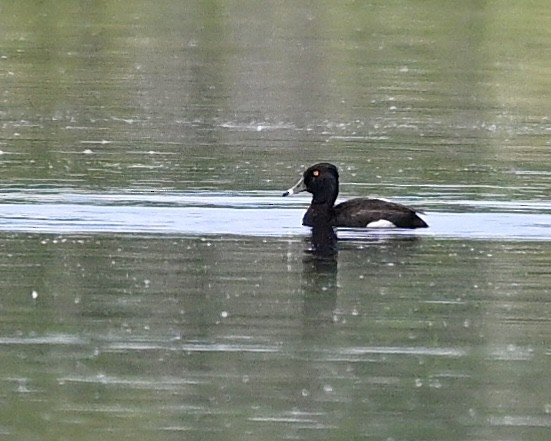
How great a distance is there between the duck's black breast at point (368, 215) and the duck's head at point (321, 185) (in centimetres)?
14

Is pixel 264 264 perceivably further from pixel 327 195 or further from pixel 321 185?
pixel 321 185

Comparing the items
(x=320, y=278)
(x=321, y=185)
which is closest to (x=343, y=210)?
(x=321, y=185)

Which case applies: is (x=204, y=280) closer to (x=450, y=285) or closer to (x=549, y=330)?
(x=450, y=285)

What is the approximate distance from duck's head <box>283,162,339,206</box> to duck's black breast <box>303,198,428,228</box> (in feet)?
0.47

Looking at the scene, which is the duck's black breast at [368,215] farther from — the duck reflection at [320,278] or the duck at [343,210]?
Result: the duck reflection at [320,278]

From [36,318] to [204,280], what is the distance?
6.93ft

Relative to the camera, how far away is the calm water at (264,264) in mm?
12023

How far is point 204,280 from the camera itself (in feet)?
53.6

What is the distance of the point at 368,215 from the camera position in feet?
64.4

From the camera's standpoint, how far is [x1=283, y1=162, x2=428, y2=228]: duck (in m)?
19.4

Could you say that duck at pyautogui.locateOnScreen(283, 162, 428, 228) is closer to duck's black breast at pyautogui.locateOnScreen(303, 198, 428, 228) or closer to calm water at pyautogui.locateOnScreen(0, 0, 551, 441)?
duck's black breast at pyautogui.locateOnScreen(303, 198, 428, 228)

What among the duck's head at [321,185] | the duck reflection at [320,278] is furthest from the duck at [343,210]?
the duck reflection at [320,278]

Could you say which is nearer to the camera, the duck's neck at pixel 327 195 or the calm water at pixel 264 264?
the calm water at pixel 264 264

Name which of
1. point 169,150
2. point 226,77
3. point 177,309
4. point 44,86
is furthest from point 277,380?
point 226,77
